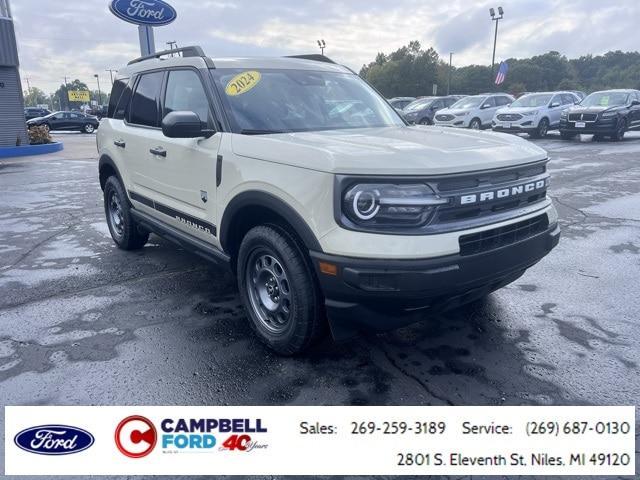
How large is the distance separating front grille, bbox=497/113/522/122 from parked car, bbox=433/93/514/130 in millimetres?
1535

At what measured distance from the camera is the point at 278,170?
2.98 meters

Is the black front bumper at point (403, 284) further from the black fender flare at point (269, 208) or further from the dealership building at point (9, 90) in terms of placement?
the dealership building at point (9, 90)

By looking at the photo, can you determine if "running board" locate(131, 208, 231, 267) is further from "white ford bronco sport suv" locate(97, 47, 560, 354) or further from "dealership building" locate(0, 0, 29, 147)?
"dealership building" locate(0, 0, 29, 147)

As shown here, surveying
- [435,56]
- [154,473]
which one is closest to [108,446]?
[154,473]

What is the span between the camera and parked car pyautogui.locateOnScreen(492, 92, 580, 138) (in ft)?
62.7

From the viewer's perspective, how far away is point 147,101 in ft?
15.4

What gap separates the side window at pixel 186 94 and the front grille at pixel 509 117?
17723mm

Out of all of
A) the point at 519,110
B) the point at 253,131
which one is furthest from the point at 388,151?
the point at 519,110

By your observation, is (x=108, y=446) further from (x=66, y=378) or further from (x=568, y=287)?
(x=568, y=287)

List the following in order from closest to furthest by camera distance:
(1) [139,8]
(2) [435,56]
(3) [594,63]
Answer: (1) [139,8] → (2) [435,56] → (3) [594,63]

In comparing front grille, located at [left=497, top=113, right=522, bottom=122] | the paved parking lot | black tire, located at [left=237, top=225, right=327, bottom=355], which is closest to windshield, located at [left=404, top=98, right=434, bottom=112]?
front grille, located at [left=497, top=113, right=522, bottom=122]

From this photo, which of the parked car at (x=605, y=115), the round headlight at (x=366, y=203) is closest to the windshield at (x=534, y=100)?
the parked car at (x=605, y=115)

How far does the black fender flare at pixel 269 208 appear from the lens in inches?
110

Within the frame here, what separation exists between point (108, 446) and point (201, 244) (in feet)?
6.00
